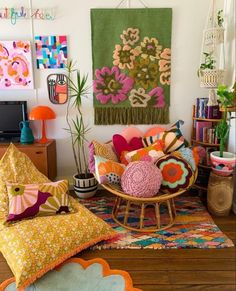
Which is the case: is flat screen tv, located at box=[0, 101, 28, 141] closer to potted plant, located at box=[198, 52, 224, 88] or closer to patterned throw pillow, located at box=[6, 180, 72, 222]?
patterned throw pillow, located at box=[6, 180, 72, 222]

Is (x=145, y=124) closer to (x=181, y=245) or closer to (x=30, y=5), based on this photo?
(x=181, y=245)

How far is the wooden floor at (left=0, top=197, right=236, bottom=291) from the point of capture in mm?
1468

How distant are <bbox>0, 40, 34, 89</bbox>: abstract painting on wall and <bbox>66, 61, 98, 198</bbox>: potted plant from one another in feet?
1.40

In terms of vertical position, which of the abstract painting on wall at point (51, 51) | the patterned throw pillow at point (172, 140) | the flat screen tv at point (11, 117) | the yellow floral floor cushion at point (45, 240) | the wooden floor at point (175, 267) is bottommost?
the wooden floor at point (175, 267)

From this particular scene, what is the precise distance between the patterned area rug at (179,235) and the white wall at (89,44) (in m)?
0.96

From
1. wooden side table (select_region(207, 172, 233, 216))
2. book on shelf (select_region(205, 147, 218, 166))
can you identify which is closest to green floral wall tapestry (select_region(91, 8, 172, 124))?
book on shelf (select_region(205, 147, 218, 166))

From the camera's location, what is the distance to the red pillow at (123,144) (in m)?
2.36

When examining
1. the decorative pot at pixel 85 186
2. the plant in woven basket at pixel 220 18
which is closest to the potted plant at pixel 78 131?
the decorative pot at pixel 85 186

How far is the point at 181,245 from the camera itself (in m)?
1.80

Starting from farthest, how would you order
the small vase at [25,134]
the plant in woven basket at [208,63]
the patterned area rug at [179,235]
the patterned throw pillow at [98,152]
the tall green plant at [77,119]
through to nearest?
the tall green plant at [77,119], the small vase at [25,134], the plant in woven basket at [208,63], the patterned throw pillow at [98,152], the patterned area rug at [179,235]

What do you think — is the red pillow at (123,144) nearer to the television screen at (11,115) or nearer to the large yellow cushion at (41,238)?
the large yellow cushion at (41,238)

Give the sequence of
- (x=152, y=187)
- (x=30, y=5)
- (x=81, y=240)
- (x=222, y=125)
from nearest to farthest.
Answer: (x=81, y=240)
(x=152, y=187)
(x=222, y=125)
(x=30, y=5)

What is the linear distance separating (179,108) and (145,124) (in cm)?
42

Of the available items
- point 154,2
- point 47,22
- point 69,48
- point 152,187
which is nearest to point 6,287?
point 152,187
